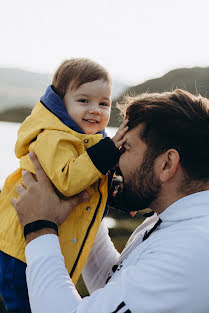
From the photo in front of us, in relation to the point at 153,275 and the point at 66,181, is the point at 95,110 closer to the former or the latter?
the point at 66,181

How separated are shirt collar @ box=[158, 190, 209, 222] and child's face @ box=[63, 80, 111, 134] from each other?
687 millimetres

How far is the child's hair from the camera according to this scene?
1.89 m

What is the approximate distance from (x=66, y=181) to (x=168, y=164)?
501 millimetres

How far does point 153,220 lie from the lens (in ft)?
6.45

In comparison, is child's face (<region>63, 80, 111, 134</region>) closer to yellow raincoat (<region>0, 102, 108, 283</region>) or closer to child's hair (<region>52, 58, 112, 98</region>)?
child's hair (<region>52, 58, 112, 98</region>)

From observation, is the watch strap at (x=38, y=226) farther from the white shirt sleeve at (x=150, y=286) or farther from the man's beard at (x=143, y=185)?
the man's beard at (x=143, y=185)

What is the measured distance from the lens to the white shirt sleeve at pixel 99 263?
212 centimetres

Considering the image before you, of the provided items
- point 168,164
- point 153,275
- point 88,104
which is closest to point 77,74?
point 88,104

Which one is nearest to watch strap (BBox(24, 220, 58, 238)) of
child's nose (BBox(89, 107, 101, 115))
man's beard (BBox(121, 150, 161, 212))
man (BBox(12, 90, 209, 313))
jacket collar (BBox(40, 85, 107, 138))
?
man (BBox(12, 90, 209, 313))

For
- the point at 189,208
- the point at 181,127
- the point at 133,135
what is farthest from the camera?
the point at 133,135

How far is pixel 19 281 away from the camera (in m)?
1.70

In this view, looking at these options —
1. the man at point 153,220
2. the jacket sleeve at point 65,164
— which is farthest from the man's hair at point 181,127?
the jacket sleeve at point 65,164

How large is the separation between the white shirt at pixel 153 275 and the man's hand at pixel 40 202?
0.15 meters

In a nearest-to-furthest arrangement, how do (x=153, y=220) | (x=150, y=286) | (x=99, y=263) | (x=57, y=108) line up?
(x=150, y=286) < (x=57, y=108) < (x=153, y=220) < (x=99, y=263)
